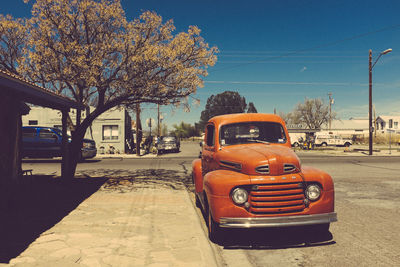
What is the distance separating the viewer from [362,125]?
87000 mm

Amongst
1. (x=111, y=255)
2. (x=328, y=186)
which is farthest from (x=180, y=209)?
(x=328, y=186)

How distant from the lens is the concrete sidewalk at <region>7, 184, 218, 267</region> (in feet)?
12.3

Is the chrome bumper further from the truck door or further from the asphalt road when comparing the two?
the truck door

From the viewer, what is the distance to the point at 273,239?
469cm

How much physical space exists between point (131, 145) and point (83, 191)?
21138 millimetres

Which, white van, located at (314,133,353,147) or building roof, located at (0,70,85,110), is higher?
building roof, located at (0,70,85,110)

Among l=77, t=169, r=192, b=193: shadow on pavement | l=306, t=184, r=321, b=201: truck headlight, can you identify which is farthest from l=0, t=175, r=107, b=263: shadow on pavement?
l=306, t=184, r=321, b=201: truck headlight

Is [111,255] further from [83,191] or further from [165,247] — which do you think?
[83,191]

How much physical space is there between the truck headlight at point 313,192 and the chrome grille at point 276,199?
5.3 inches

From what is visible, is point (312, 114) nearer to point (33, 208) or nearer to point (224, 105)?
point (224, 105)

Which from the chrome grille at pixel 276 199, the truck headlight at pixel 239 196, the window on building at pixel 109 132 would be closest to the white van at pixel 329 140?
the window on building at pixel 109 132

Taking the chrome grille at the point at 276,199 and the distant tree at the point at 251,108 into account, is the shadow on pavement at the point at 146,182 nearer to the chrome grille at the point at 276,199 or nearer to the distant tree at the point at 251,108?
the chrome grille at the point at 276,199

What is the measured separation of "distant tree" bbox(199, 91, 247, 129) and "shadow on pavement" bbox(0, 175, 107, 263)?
281 ft

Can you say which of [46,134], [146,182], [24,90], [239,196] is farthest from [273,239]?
[46,134]
